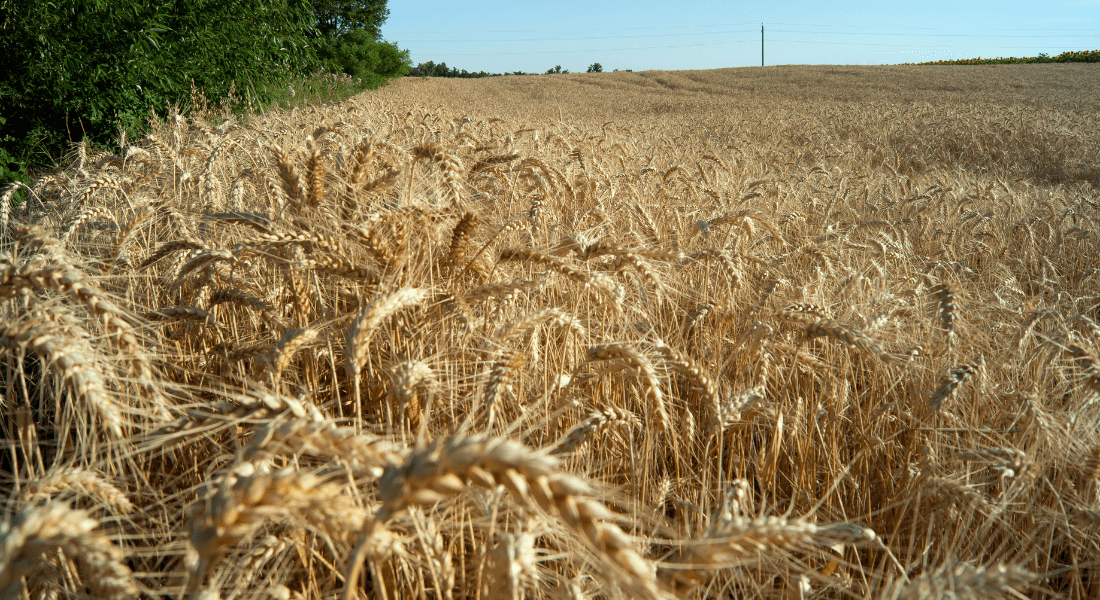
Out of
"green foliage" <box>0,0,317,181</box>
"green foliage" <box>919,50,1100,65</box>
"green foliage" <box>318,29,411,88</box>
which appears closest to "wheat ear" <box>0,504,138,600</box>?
"green foliage" <box>0,0,317,181</box>

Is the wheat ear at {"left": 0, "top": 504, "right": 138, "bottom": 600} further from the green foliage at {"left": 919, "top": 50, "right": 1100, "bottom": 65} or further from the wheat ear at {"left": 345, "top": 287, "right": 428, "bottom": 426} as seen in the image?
the green foliage at {"left": 919, "top": 50, "right": 1100, "bottom": 65}

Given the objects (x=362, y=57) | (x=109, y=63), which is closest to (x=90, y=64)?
(x=109, y=63)

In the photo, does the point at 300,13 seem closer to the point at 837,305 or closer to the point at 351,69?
the point at 837,305

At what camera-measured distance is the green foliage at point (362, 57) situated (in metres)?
23.6

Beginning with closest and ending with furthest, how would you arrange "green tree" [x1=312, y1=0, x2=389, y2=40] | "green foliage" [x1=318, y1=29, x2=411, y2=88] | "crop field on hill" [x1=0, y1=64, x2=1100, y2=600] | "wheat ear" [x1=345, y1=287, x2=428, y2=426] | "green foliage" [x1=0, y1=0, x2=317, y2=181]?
"crop field on hill" [x1=0, y1=64, x2=1100, y2=600]
"wheat ear" [x1=345, y1=287, x2=428, y2=426]
"green foliage" [x1=0, y1=0, x2=317, y2=181]
"green foliage" [x1=318, y1=29, x2=411, y2=88]
"green tree" [x1=312, y1=0, x2=389, y2=40]

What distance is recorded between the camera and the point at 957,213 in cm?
460

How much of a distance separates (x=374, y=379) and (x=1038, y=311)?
6.81ft

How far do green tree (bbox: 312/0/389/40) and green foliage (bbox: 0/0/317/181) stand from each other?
23448 millimetres

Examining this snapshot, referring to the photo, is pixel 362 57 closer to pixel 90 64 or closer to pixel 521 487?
pixel 90 64

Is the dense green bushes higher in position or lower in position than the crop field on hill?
higher

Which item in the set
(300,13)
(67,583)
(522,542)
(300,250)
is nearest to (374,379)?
(300,250)

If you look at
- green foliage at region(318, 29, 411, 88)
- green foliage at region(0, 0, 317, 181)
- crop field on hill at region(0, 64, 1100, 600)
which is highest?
green foliage at region(318, 29, 411, 88)

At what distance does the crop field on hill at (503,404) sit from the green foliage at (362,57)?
20.8m

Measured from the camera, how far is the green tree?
96.8 ft
